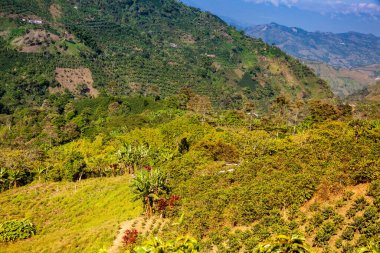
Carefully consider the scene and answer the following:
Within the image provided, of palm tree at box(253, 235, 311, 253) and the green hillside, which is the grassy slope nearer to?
the green hillside

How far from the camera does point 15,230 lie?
4519 cm

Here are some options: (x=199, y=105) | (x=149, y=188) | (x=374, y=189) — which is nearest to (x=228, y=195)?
(x=149, y=188)

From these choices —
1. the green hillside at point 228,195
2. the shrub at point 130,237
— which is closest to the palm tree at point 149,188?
the green hillside at point 228,195

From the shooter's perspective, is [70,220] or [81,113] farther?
[81,113]

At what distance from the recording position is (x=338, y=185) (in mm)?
31578

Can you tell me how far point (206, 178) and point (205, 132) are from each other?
3707 centimetres

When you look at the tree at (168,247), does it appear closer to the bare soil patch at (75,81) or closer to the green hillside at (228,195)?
the green hillside at (228,195)

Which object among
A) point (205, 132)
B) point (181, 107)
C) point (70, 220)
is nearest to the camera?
point (70, 220)

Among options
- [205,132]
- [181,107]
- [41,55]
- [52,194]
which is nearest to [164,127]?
[205,132]

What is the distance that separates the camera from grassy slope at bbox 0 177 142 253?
40.2 meters

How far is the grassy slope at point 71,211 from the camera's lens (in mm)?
40156

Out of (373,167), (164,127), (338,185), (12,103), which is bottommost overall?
(12,103)

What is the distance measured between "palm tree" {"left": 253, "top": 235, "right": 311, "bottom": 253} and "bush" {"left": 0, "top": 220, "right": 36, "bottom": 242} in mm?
39220

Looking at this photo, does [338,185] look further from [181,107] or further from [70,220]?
[181,107]
